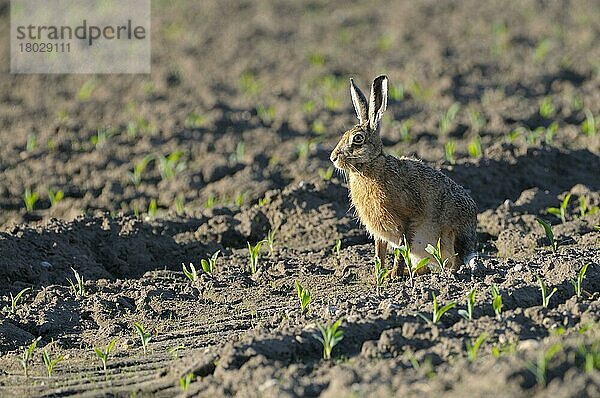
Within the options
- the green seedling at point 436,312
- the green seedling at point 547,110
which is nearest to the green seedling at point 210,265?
the green seedling at point 436,312

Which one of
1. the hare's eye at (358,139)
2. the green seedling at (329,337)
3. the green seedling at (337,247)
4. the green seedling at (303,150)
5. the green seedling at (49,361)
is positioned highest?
the hare's eye at (358,139)

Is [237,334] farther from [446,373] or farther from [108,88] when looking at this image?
[108,88]

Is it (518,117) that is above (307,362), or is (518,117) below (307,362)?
above

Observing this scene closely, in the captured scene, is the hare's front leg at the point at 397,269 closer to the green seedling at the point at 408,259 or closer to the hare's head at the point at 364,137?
the green seedling at the point at 408,259

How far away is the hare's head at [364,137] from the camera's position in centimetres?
786

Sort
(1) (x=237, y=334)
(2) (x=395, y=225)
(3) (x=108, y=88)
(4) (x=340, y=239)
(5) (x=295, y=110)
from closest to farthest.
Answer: (1) (x=237, y=334) → (2) (x=395, y=225) → (4) (x=340, y=239) → (5) (x=295, y=110) → (3) (x=108, y=88)

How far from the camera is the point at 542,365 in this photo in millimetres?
5055

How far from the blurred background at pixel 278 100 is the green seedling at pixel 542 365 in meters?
5.14

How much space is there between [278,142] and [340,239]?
13.1ft

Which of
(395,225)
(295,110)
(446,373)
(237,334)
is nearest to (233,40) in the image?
(295,110)

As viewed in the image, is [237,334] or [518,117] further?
[518,117]

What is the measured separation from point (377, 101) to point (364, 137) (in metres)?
0.30

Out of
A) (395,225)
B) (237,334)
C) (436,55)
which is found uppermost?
(436,55)

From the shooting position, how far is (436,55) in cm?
1617
